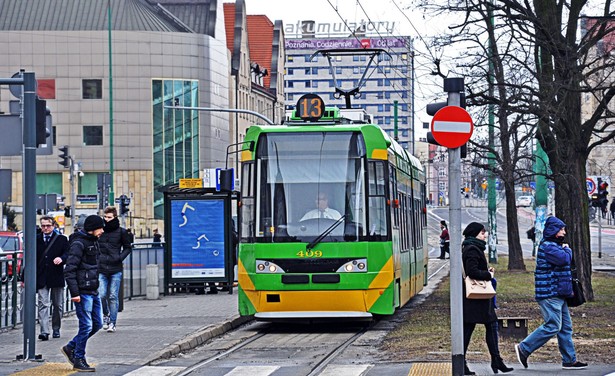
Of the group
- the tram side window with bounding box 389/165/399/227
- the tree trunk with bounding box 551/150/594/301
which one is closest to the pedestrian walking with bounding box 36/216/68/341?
the tram side window with bounding box 389/165/399/227

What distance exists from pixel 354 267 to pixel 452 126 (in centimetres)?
689

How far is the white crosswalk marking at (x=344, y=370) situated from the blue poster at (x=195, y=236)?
13.1 metres

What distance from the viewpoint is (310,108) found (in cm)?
2077

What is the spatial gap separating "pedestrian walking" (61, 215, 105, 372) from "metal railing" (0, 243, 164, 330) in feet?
15.7

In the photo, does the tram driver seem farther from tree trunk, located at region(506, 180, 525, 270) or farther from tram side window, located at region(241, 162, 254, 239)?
tree trunk, located at region(506, 180, 525, 270)

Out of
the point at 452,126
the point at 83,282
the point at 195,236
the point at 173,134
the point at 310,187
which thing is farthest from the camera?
the point at 173,134

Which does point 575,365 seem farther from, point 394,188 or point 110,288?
point 394,188

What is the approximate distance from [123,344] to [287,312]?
3.26m

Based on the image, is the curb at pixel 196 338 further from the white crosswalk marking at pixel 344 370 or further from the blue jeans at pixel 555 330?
the blue jeans at pixel 555 330

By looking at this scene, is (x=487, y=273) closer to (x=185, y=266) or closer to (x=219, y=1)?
(x=185, y=266)

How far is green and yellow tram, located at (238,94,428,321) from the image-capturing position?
1919 centimetres

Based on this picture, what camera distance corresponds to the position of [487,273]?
12.9 m

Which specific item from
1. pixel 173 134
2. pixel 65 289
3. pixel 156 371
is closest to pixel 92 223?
pixel 156 371

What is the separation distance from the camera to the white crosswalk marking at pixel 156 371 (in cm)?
1385
